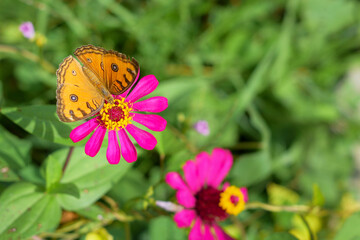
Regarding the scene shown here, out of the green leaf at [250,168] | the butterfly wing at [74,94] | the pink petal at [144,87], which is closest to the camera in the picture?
the butterfly wing at [74,94]

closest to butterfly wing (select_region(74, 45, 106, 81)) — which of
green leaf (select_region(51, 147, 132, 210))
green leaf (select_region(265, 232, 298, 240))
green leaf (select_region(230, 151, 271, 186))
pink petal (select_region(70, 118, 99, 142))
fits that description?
pink petal (select_region(70, 118, 99, 142))

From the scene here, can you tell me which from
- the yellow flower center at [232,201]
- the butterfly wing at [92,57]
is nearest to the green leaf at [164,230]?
the yellow flower center at [232,201]

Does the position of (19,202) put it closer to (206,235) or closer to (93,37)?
(206,235)

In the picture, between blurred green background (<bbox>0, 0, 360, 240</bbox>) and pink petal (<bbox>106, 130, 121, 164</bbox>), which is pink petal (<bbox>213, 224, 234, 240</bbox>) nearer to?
blurred green background (<bbox>0, 0, 360, 240</bbox>)

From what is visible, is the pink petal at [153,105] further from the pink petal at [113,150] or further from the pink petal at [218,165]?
the pink petal at [218,165]

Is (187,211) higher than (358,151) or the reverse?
the reverse

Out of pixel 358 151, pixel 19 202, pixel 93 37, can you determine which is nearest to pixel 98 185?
pixel 19 202

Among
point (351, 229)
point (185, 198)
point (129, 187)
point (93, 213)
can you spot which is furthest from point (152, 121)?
point (351, 229)
